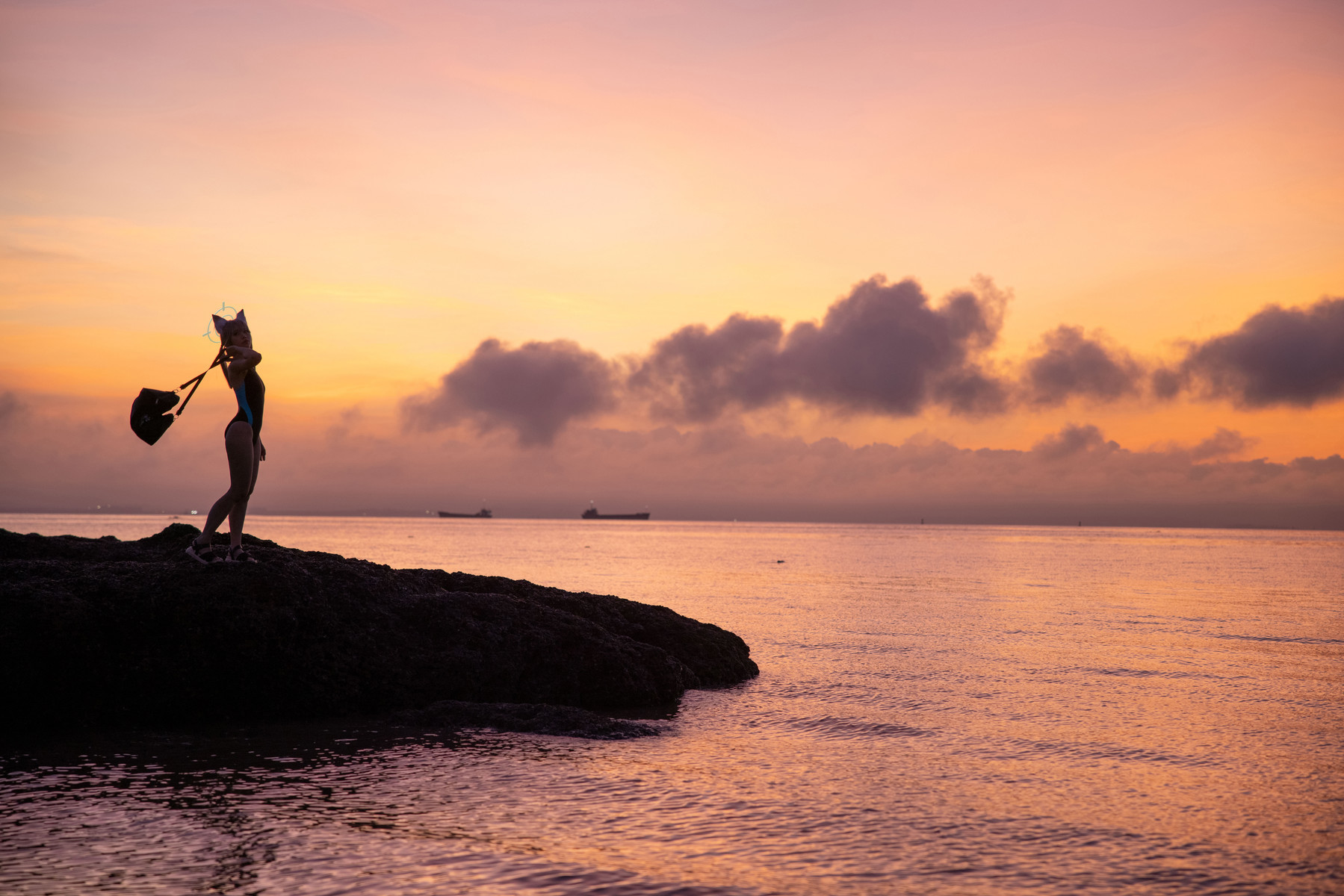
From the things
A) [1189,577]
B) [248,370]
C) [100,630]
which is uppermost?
[248,370]

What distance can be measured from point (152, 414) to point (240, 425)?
1.33 meters

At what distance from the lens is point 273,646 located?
12.3 metres

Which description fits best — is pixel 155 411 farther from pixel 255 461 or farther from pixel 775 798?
pixel 775 798

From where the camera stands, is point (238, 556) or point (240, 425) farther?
point (238, 556)

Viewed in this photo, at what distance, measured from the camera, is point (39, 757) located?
9734 mm

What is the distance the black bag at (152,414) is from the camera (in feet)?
40.1

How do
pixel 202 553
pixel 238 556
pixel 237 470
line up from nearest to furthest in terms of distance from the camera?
pixel 237 470, pixel 202 553, pixel 238 556

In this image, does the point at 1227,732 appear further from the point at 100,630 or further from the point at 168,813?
the point at 100,630

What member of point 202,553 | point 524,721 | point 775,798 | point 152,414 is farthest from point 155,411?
point 775,798

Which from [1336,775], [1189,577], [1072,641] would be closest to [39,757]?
[1336,775]

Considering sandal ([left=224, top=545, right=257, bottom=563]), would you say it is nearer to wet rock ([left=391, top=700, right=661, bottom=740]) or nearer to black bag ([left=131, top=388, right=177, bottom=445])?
black bag ([left=131, top=388, right=177, bottom=445])

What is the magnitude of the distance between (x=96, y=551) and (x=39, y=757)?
6.25m

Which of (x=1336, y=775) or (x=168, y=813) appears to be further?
(x=1336, y=775)

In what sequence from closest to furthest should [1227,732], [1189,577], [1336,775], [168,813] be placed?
1. [168,813]
2. [1336,775]
3. [1227,732]
4. [1189,577]
